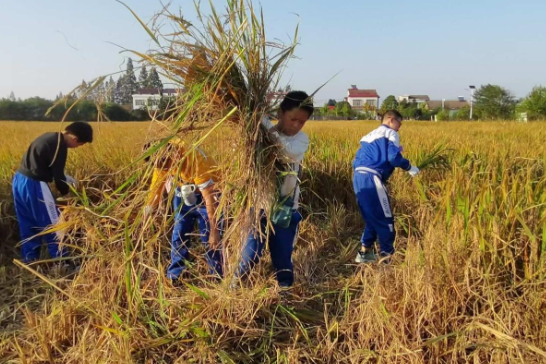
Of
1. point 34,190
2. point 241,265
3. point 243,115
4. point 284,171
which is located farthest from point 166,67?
point 34,190

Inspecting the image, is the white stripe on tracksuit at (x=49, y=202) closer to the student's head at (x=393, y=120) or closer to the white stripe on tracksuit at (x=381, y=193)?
the white stripe on tracksuit at (x=381, y=193)

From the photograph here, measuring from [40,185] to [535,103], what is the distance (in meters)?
36.1

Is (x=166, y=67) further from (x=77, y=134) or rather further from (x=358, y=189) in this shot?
(x=358, y=189)

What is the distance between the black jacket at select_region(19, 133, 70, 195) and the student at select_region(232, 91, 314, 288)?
1776 millimetres

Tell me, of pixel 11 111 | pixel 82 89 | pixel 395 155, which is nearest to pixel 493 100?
pixel 11 111

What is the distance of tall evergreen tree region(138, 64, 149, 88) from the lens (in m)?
1.75

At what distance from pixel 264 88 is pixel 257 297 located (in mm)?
1069

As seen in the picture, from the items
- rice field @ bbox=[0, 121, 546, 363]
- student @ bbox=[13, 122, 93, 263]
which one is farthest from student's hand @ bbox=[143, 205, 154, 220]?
student @ bbox=[13, 122, 93, 263]

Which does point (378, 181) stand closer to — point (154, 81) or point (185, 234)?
point (185, 234)

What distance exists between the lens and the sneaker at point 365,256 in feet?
9.18

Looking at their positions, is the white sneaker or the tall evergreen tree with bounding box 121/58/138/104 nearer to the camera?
the tall evergreen tree with bounding box 121/58/138/104

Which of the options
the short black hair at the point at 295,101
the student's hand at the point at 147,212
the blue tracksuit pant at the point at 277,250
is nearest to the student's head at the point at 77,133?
the student's hand at the point at 147,212

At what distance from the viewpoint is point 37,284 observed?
8.32ft

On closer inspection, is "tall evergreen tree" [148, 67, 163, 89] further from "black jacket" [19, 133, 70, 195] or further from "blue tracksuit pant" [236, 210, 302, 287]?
"black jacket" [19, 133, 70, 195]
